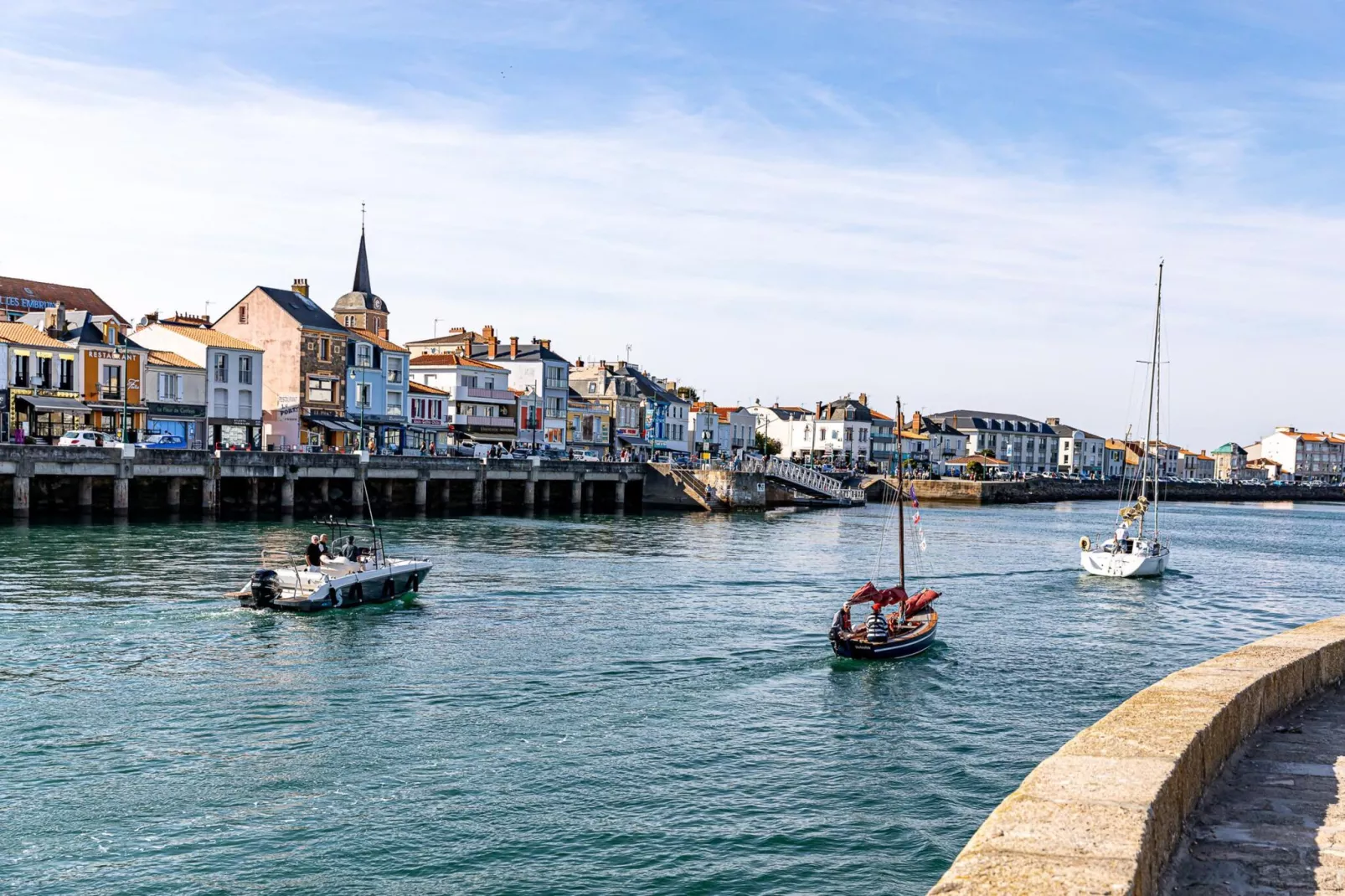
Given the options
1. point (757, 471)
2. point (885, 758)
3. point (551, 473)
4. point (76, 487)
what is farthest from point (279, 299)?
point (885, 758)

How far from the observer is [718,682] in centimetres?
2695

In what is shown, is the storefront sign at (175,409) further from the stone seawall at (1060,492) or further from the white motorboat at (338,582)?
the stone seawall at (1060,492)

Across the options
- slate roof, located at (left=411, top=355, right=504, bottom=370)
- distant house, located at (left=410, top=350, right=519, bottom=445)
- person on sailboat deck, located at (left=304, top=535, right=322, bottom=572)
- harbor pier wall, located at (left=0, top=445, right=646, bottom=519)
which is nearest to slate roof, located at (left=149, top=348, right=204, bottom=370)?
harbor pier wall, located at (left=0, top=445, right=646, bottom=519)

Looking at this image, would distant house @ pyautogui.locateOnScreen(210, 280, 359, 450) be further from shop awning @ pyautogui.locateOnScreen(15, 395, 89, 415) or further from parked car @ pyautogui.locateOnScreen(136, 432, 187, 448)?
shop awning @ pyautogui.locateOnScreen(15, 395, 89, 415)

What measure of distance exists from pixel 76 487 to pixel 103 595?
33.4 meters

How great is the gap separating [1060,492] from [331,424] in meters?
103

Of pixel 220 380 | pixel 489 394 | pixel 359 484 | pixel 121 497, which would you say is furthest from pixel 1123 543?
pixel 489 394

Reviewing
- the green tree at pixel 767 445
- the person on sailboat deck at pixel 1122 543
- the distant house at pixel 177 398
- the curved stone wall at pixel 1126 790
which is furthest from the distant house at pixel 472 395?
the curved stone wall at pixel 1126 790

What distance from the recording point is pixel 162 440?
255 feet

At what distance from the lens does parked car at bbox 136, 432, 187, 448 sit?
7625 cm

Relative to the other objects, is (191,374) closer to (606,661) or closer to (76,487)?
(76,487)

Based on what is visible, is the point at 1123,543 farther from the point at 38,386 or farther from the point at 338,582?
the point at 38,386

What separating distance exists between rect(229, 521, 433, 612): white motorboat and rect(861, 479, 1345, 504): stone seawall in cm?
8269

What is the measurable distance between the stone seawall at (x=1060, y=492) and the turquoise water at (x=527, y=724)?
80.2 m
